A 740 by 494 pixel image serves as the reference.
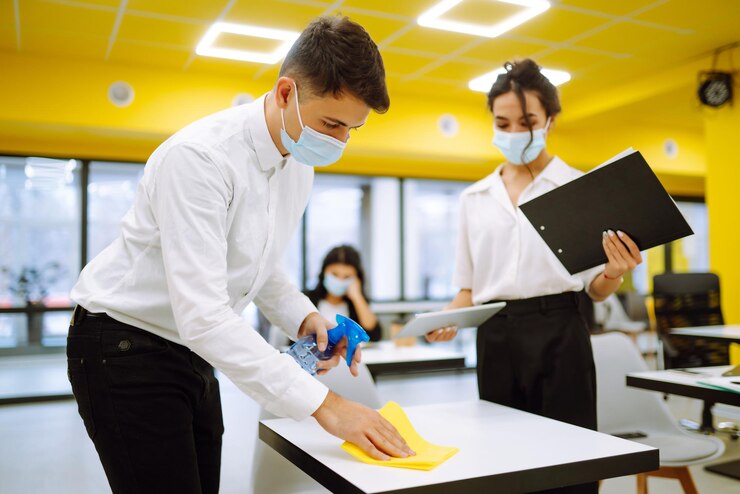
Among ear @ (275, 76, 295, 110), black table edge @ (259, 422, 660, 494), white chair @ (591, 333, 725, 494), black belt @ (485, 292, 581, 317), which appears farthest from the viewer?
white chair @ (591, 333, 725, 494)

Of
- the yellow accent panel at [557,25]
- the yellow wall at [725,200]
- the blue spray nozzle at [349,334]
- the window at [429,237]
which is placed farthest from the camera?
the window at [429,237]

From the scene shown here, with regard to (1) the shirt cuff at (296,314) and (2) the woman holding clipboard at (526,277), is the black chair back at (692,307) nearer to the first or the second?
(2) the woman holding clipboard at (526,277)

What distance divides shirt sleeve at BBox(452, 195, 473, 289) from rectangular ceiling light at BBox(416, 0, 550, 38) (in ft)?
9.13

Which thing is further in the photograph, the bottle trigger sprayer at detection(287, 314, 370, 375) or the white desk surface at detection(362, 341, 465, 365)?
the white desk surface at detection(362, 341, 465, 365)

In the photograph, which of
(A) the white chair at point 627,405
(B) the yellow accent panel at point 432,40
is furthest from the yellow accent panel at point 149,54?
(A) the white chair at point 627,405

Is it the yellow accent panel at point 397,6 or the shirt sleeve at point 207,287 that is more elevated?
the yellow accent panel at point 397,6

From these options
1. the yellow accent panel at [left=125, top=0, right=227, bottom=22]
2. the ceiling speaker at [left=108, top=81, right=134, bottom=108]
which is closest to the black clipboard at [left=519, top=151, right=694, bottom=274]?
the yellow accent panel at [left=125, top=0, right=227, bottom=22]

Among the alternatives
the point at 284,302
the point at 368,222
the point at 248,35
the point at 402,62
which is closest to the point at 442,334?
the point at 284,302

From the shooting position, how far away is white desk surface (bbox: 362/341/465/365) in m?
3.17

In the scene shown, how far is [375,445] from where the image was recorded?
121 centimetres

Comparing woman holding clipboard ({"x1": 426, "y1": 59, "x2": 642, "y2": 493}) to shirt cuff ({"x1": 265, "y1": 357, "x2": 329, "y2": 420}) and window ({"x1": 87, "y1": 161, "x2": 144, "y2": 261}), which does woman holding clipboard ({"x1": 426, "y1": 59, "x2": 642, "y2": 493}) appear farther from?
window ({"x1": 87, "y1": 161, "x2": 144, "y2": 261})

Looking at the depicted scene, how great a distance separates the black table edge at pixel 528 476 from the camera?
1.09 meters

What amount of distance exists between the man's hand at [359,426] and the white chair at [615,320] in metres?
6.18

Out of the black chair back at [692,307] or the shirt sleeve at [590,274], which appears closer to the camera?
the shirt sleeve at [590,274]
